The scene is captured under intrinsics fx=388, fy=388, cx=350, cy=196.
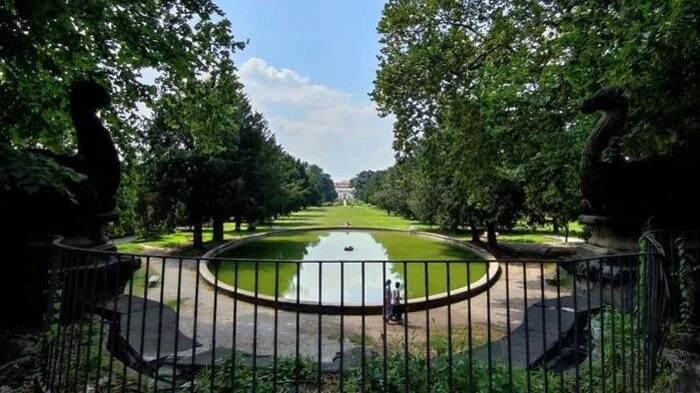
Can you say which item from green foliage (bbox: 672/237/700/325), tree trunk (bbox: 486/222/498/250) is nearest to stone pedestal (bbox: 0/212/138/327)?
green foliage (bbox: 672/237/700/325)

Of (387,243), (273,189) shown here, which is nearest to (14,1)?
(273,189)

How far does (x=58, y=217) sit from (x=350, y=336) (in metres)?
5.55

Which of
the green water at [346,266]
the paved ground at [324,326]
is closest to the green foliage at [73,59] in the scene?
the paved ground at [324,326]

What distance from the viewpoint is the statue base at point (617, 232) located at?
12.8 ft

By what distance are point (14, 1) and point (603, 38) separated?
6.03m

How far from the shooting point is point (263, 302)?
1014 centimetres

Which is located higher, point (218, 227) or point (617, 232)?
point (617, 232)

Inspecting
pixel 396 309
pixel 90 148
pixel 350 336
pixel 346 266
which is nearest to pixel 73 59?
pixel 90 148

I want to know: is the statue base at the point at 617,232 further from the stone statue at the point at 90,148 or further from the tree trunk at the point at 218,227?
the tree trunk at the point at 218,227

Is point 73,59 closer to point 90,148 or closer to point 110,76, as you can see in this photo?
point 110,76

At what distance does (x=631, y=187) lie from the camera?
4.01 m

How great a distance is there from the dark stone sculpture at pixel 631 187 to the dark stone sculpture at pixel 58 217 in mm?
4774

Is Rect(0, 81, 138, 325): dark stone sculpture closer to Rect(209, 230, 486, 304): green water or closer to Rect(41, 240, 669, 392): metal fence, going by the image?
Rect(41, 240, 669, 392): metal fence

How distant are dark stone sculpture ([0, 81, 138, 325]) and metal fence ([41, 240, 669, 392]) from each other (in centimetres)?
37
